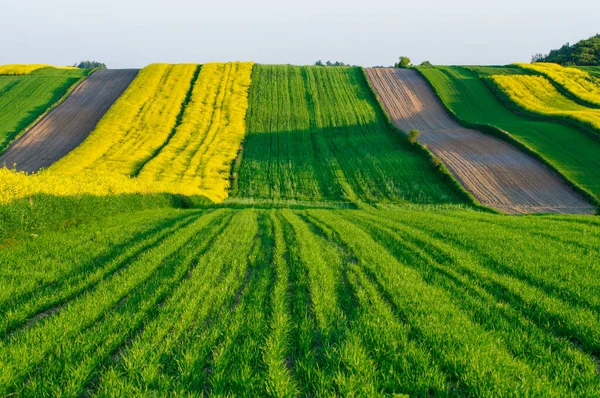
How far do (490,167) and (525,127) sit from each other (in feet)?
48.2

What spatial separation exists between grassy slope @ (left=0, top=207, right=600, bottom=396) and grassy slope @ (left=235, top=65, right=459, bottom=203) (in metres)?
21.3

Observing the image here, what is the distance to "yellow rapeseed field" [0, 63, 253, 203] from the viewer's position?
75.1 ft

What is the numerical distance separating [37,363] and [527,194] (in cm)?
3686

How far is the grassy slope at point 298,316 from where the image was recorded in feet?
17.8

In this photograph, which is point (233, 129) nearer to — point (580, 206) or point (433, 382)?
point (580, 206)

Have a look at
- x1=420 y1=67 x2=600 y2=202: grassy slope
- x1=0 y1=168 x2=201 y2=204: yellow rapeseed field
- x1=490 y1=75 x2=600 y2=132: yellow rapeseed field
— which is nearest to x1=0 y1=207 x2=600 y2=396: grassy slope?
x1=0 y1=168 x2=201 y2=204: yellow rapeseed field

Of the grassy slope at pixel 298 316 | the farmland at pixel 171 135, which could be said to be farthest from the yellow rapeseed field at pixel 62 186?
the grassy slope at pixel 298 316

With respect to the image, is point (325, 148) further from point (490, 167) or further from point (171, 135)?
point (171, 135)

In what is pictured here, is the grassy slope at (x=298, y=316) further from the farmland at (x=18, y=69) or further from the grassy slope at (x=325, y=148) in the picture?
the farmland at (x=18, y=69)

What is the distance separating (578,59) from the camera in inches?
3509

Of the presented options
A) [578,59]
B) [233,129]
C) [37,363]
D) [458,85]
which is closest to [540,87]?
[458,85]

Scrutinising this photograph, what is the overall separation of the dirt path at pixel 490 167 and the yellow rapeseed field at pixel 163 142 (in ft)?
76.3

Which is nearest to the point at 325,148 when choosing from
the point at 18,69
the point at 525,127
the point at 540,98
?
the point at 525,127

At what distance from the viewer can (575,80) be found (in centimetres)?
6738
